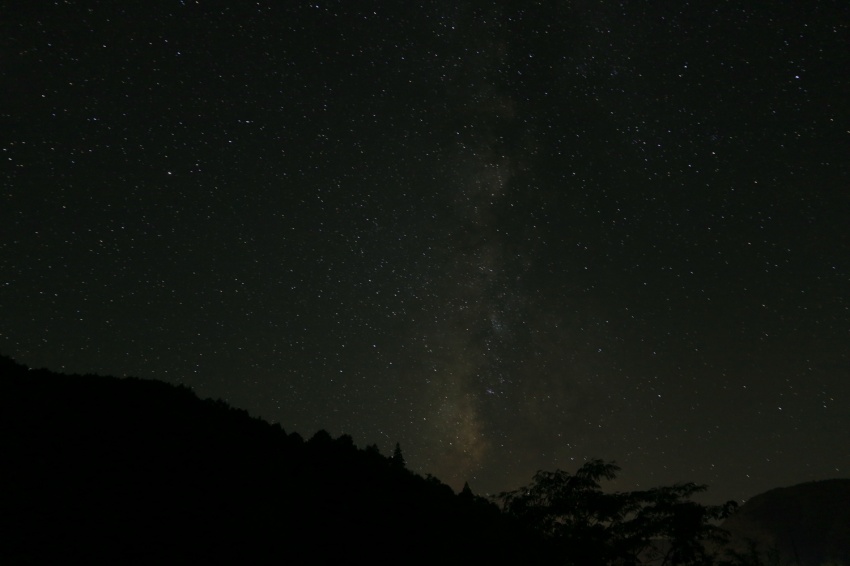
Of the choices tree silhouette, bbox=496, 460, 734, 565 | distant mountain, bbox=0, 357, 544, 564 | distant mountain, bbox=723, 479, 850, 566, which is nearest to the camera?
distant mountain, bbox=0, 357, 544, 564

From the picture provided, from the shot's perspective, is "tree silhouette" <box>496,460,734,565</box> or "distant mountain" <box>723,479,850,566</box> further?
"distant mountain" <box>723,479,850,566</box>

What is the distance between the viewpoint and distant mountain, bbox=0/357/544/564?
7117 mm

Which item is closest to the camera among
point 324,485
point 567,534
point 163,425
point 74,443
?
point 74,443

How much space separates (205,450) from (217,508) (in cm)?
130

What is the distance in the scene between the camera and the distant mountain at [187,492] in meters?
7.12

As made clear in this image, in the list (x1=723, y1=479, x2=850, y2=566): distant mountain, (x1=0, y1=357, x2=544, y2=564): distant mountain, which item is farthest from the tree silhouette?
(x1=723, y1=479, x2=850, y2=566): distant mountain

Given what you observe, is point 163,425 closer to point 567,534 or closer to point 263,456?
point 263,456

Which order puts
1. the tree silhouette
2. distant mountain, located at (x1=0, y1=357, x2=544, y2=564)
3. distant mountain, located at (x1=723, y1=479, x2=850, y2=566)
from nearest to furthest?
distant mountain, located at (x1=0, y1=357, x2=544, y2=564) → the tree silhouette → distant mountain, located at (x1=723, y1=479, x2=850, y2=566)

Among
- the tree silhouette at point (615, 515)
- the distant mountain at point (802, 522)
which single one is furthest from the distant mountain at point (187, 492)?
the distant mountain at point (802, 522)

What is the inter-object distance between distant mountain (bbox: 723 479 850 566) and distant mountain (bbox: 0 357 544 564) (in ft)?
262

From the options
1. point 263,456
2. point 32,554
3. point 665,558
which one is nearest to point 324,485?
point 263,456

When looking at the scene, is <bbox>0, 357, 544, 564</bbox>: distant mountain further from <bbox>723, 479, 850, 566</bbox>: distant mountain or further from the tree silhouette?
<bbox>723, 479, 850, 566</bbox>: distant mountain

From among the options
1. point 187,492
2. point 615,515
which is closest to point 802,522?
point 615,515

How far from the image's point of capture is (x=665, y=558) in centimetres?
1535
